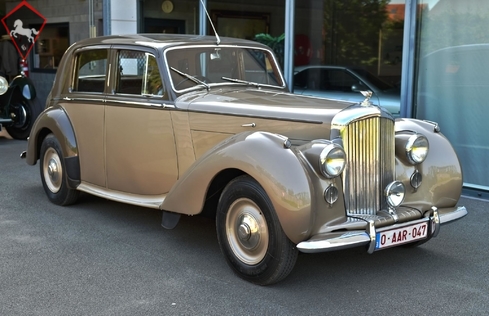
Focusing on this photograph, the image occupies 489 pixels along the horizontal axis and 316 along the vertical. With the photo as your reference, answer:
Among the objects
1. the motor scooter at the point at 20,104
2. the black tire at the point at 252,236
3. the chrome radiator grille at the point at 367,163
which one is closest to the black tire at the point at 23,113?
the motor scooter at the point at 20,104

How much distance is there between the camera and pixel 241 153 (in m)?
4.03

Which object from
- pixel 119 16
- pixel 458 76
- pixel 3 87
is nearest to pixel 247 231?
pixel 458 76

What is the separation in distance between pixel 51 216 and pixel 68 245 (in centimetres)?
98

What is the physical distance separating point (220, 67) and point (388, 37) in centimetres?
329

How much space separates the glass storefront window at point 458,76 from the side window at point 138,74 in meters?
3.53

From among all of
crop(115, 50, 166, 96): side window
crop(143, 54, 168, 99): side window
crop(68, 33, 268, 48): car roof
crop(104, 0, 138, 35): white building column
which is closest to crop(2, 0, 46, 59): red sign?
crop(104, 0, 138, 35): white building column

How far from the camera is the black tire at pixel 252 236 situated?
387cm

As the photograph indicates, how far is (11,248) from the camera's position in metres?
4.80

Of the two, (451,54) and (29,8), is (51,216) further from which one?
(29,8)

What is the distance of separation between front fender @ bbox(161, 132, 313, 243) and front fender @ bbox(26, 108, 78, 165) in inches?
74.2

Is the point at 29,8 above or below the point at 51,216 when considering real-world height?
above

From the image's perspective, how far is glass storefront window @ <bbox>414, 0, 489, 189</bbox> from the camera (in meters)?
6.69

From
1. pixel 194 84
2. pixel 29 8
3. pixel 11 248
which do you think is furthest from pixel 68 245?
pixel 29 8

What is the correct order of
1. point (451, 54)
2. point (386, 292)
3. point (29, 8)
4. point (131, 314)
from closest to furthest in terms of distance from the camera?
point (131, 314)
point (386, 292)
point (451, 54)
point (29, 8)
